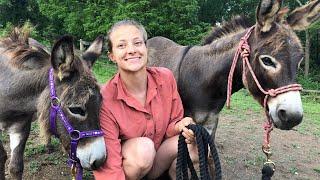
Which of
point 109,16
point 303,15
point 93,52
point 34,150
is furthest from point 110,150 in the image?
point 109,16

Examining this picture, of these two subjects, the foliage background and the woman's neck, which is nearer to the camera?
the woman's neck

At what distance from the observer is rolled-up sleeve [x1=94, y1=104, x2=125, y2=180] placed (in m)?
2.54

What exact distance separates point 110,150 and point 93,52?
888 mm

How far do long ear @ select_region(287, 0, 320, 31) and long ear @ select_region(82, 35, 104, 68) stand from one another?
1.49 meters

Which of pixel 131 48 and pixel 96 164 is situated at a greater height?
pixel 131 48

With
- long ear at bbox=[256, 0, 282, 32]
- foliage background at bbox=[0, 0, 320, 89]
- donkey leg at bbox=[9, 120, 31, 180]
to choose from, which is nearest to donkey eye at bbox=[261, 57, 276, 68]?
long ear at bbox=[256, 0, 282, 32]

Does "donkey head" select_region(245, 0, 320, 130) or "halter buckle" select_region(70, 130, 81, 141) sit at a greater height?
"donkey head" select_region(245, 0, 320, 130)

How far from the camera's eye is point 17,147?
3645 millimetres

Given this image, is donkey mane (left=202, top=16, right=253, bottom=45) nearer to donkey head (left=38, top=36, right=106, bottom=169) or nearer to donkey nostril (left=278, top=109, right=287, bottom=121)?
donkey nostril (left=278, top=109, right=287, bottom=121)

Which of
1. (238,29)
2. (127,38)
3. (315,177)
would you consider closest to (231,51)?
(238,29)

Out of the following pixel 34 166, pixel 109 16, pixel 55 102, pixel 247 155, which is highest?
pixel 109 16

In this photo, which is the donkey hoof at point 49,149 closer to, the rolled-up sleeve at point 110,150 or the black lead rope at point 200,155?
the rolled-up sleeve at point 110,150

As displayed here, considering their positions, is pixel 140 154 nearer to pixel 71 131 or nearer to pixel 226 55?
pixel 71 131

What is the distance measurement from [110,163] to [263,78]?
1.21 meters
